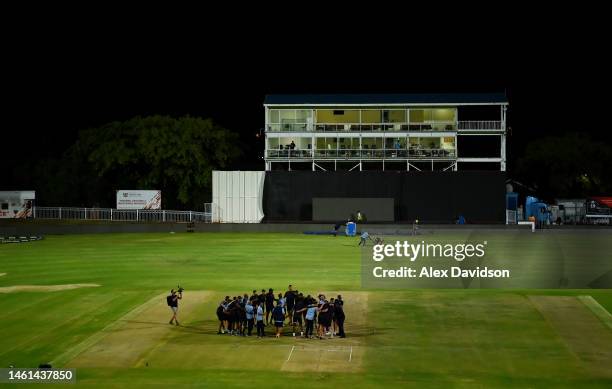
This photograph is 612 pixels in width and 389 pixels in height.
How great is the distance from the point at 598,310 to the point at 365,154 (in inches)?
1980

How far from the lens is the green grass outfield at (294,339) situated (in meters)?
23.9

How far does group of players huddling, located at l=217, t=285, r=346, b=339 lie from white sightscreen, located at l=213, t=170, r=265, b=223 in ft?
166

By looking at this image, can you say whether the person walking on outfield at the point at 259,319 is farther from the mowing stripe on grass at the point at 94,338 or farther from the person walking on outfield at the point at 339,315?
the mowing stripe on grass at the point at 94,338

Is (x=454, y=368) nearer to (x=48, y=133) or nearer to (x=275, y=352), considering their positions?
(x=275, y=352)

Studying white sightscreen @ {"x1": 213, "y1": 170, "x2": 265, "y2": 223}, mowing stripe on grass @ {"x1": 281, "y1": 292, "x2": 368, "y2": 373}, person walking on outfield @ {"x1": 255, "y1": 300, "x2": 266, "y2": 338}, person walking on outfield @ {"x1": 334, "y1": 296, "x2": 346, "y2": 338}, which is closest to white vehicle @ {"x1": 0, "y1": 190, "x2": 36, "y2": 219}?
white sightscreen @ {"x1": 213, "y1": 170, "x2": 265, "y2": 223}

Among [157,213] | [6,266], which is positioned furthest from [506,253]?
[157,213]

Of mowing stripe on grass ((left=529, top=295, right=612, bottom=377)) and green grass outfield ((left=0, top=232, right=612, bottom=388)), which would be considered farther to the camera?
mowing stripe on grass ((left=529, top=295, right=612, bottom=377))

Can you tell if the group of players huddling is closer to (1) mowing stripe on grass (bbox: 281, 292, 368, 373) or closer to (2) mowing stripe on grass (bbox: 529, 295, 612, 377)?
(1) mowing stripe on grass (bbox: 281, 292, 368, 373)

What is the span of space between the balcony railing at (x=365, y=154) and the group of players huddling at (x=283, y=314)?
175 feet

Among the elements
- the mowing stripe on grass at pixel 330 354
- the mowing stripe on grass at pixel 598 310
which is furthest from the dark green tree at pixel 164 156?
the mowing stripe on grass at pixel 330 354

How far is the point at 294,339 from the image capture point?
28.2 meters

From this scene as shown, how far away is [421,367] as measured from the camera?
81.4 feet

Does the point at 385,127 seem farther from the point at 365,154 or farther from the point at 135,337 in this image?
the point at 135,337

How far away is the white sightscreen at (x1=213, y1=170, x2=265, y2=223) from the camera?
80125 mm
